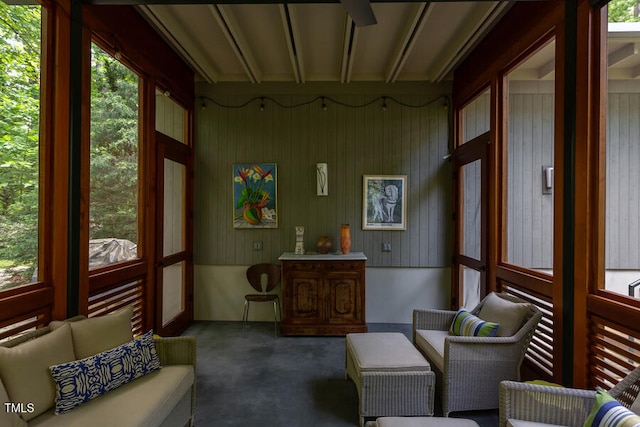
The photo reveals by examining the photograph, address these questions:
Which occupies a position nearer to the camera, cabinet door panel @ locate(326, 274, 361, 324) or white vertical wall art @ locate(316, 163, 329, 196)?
cabinet door panel @ locate(326, 274, 361, 324)

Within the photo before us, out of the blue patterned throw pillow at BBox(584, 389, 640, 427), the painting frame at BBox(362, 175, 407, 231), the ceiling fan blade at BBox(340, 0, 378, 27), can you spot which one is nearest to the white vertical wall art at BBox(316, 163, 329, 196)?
the painting frame at BBox(362, 175, 407, 231)

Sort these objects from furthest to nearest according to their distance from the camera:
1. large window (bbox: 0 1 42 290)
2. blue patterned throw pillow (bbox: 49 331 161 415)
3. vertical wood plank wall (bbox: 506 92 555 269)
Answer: vertical wood plank wall (bbox: 506 92 555 269) → large window (bbox: 0 1 42 290) → blue patterned throw pillow (bbox: 49 331 161 415)

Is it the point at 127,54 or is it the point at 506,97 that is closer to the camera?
the point at 127,54

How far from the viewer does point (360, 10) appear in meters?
1.82

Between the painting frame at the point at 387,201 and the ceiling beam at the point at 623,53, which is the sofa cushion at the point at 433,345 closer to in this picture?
the painting frame at the point at 387,201

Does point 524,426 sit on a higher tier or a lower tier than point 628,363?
lower

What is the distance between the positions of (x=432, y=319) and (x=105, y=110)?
3447 mm

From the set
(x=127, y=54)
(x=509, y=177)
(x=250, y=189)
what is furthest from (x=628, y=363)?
(x=127, y=54)

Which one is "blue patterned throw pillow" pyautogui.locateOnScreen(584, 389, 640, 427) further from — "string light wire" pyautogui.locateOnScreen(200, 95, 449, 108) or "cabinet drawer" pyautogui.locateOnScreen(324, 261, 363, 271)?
"string light wire" pyautogui.locateOnScreen(200, 95, 449, 108)

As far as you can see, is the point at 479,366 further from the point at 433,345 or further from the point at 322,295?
the point at 322,295

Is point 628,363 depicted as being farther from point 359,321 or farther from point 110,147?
→ point 110,147

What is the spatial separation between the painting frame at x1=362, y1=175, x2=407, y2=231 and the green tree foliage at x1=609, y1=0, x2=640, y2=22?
249cm

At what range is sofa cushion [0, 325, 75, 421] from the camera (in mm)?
1533

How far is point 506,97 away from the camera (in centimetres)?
312
